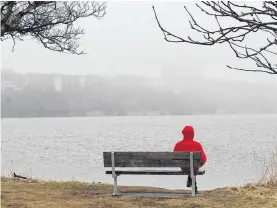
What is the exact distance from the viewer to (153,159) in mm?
8953

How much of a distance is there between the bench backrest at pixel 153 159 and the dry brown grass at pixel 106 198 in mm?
662

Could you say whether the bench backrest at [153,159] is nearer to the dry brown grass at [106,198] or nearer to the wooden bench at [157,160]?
the wooden bench at [157,160]

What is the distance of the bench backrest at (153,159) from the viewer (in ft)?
28.8

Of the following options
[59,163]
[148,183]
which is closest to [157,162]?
[148,183]

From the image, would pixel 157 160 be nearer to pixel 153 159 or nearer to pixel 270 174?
pixel 153 159

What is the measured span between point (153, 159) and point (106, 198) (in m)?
1.21

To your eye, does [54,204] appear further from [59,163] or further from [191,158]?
[59,163]

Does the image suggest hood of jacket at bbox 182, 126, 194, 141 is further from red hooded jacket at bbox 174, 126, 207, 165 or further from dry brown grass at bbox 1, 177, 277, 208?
dry brown grass at bbox 1, 177, 277, 208

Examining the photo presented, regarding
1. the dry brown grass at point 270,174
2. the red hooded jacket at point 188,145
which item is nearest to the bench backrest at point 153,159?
the red hooded jacket at point 188,145

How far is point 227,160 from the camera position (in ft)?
94.2

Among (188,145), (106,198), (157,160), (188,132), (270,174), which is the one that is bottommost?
(106,198)

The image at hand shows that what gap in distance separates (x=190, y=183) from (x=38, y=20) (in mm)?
5820

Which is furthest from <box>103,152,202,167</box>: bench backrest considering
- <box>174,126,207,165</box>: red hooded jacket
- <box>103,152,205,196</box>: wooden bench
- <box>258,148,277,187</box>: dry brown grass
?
<box>258,148,277,187</box>: dry brown grass

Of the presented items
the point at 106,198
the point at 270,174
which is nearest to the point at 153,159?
the point at 106,198
